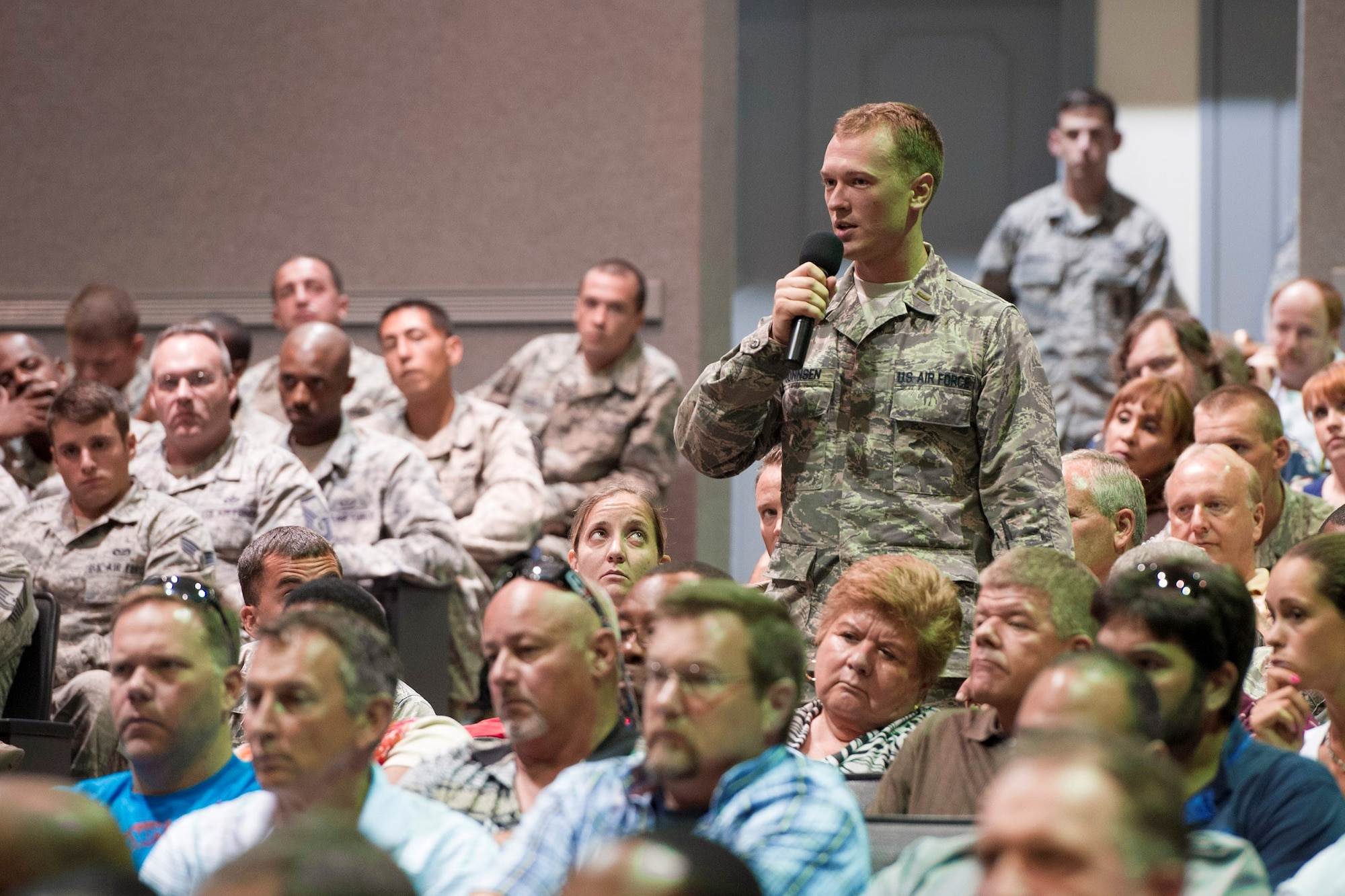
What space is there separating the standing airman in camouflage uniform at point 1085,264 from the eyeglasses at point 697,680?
13.8 feet

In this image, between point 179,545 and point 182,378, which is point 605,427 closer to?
point 182,378

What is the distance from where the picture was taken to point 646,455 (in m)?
5.29

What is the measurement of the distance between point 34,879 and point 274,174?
4896 millimetres

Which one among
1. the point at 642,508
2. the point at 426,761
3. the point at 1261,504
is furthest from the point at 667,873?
the point at 1261,504

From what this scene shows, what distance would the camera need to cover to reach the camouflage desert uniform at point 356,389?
17.9ft

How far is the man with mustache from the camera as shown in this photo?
197 centimetres

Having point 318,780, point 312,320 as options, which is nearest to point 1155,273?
point 312,320

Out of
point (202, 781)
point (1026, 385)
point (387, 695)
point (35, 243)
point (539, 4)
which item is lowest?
point (202, 781)

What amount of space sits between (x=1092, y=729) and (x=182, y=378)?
3.18 meters

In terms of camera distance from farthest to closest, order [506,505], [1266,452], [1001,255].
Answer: [1001,255], [506,505], [1266,452]

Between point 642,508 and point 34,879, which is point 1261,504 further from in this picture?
point 34,879

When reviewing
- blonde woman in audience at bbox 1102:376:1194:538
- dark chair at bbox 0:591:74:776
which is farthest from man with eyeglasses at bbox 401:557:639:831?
blonde woman in audience at bbox 1102:376:1194:538

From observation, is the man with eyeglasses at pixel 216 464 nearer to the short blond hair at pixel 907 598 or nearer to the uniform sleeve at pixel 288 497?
the uniform sleeve at pixel 288 497

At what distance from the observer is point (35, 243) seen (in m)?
6.47
